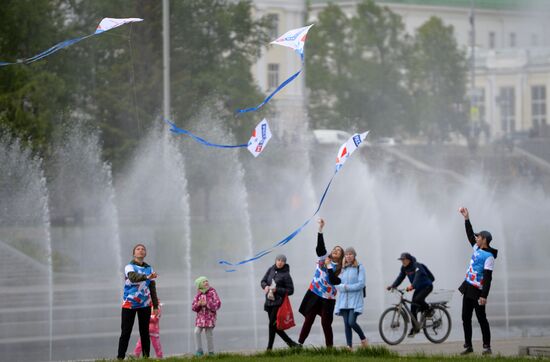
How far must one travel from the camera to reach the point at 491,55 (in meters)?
85.0

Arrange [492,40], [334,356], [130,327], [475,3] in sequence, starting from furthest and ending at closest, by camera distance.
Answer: [475,3]
[492,40]
[130,327]
[334,356]

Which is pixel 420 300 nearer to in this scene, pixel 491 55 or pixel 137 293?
pixel 137 293

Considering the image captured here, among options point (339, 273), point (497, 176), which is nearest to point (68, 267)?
point (339, 273)

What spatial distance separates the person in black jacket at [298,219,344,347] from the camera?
15.6m

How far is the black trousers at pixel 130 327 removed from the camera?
1433 centimetres

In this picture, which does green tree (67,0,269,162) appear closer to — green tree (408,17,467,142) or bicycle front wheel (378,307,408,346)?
green tree (408,17,467,142)

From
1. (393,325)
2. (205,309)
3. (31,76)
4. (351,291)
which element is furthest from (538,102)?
(205,309)

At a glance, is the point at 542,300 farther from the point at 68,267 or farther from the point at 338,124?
the point at 338,124

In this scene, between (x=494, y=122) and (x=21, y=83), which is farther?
(x=494, y=122)

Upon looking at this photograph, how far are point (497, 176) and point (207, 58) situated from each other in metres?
16.9

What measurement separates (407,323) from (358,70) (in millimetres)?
46727

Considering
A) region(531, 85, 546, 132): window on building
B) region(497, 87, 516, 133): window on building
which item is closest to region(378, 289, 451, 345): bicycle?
region(497, 87, 516, 133): window on building

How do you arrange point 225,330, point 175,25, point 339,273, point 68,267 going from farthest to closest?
point 175,25 < point 68,267 < point 225,330 < point 339,273

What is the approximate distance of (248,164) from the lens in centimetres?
4397
